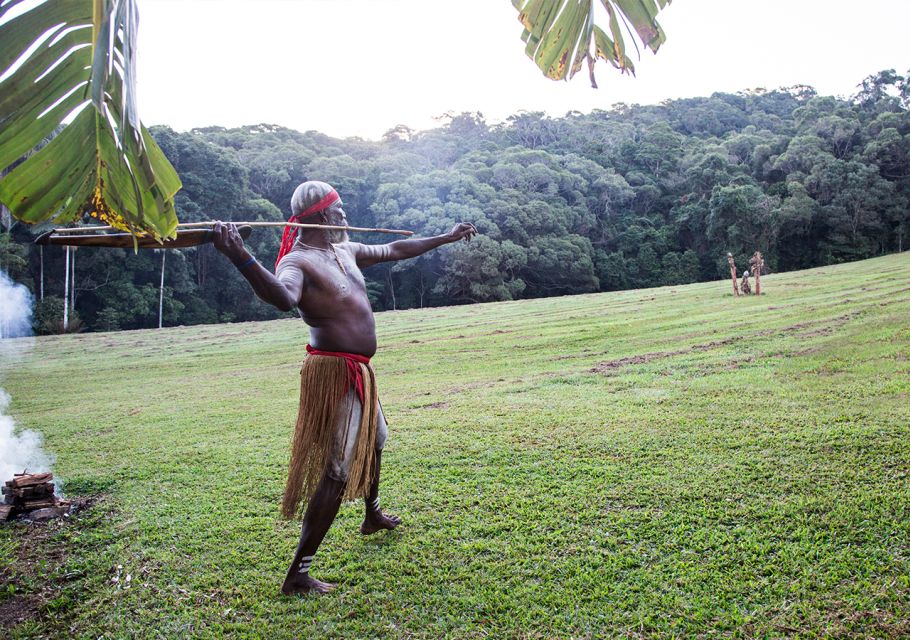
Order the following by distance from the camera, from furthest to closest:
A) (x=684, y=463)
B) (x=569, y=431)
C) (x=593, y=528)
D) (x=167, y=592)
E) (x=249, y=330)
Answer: (x=249, y=330) → (x=569, y=431) → (x=684, y=463) → (x=593, y=528) → (x=167, y=592)

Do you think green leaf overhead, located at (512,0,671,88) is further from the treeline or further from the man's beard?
the treeline

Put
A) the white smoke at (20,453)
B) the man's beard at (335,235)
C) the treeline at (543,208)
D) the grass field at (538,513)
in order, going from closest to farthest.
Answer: the grass field at (538,513), the man's beard at (335,235), the white smoke at (20,453), the treeline at (543,208)

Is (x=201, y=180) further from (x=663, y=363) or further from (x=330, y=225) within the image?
(x=330, y=225)

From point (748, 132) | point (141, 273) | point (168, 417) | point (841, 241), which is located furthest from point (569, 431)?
point (748, 132)

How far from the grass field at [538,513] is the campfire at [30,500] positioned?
0.22 metres

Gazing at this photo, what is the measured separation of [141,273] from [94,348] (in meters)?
16.0

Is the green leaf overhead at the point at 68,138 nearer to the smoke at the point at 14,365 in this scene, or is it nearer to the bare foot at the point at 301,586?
the bare foot at the point at 301,586

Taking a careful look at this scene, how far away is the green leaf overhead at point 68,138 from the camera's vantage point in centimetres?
211

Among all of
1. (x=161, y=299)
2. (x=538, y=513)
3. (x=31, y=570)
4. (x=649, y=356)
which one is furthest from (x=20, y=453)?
(x=161, y=299)

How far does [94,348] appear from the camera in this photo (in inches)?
696

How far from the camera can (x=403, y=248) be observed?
4.31 meters

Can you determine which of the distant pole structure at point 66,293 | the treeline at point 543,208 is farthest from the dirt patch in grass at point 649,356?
the treeline at point 543,208

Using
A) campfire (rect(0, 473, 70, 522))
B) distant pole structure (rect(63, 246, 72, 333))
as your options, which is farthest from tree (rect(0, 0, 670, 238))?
distant pole structure (rect(63, 246, 72, 333))

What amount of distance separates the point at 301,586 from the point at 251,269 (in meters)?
1.63
